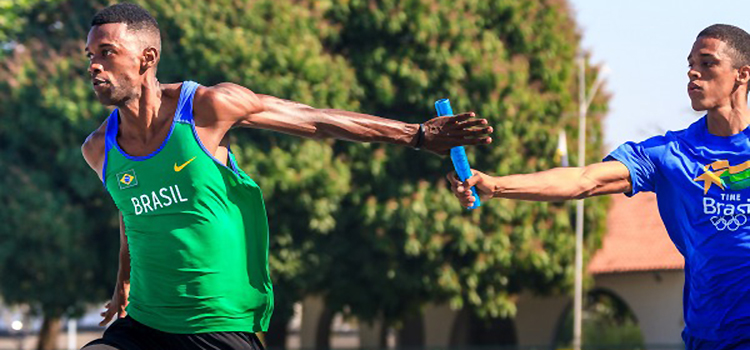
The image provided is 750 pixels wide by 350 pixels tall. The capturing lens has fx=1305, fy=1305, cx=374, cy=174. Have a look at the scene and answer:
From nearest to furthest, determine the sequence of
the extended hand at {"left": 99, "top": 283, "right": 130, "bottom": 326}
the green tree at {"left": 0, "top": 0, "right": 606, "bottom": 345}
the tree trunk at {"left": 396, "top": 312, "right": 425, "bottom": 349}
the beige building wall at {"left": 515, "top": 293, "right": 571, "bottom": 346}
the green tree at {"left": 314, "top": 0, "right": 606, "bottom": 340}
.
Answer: the extended hand at {"left": 99, "top": 283, "right": 130, "bottom": 326} → the green tree at {"left": 0, "top": 0, "right": 606, "bottom": 345} → the green tree at {"left": 314, "top": 0, "right": 606, "bottom": 340} → the beige building wall at {"left": 515, "top": 293, "right": 571, "bottom": 346} → the tree trunk at {"left": 396, "top": 312, "right": 425, "bottom": 349}

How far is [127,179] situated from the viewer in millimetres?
5672

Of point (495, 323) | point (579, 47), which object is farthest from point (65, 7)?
point (495, 323)

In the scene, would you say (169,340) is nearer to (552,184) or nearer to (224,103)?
(224,103)

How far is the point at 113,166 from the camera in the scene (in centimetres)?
576

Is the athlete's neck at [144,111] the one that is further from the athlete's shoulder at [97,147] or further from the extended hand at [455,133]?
the extended hand at [455,133]

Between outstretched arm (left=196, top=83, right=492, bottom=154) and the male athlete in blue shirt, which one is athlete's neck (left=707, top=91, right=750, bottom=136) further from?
outstretched arm (left=196, top=83, right=492, bottom=154)

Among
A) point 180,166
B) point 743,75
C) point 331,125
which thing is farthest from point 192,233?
point 743,75

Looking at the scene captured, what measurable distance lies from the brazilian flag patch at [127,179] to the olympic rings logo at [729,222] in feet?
8.60

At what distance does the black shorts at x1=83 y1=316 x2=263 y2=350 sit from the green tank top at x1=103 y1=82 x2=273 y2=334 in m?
0.03

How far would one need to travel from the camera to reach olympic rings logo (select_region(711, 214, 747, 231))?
19.5 ft

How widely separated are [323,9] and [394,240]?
5147mm

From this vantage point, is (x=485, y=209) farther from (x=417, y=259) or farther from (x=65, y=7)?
(x=65, y=7)

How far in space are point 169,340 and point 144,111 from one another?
39.6 inches

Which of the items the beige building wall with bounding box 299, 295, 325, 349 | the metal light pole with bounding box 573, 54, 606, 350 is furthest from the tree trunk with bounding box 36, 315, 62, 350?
the metal light pole with bounding box 573, 54, 606, 350
